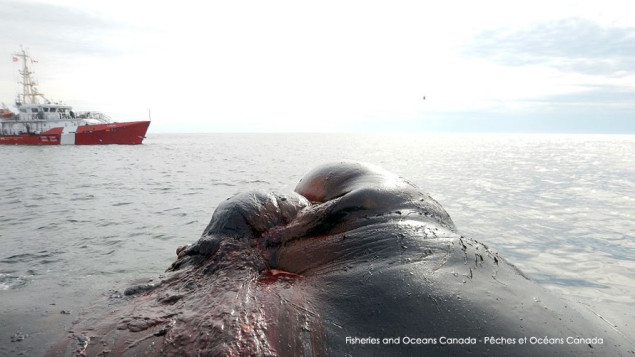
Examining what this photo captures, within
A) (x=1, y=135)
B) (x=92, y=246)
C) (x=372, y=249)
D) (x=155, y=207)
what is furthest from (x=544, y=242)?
(x=1, y=135)

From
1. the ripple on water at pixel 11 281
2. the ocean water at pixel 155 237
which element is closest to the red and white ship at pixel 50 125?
the ocean water at pixel 155 237

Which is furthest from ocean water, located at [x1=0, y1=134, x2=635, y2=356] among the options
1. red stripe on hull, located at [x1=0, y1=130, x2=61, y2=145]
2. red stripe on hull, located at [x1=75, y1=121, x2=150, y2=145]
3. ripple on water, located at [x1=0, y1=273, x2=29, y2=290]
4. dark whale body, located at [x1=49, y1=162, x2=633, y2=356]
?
red stripe on hull, located at [x1=0, y1=130, x2=61, y2=145]

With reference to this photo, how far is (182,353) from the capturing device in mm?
2348

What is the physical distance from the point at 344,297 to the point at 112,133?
193ft

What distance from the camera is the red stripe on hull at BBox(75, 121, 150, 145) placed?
51344 mm

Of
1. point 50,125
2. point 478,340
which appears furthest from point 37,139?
point 478,340

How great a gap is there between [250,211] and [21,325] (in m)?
2.00

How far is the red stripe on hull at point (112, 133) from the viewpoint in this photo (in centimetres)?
5134

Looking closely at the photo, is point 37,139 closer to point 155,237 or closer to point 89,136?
point 89,136

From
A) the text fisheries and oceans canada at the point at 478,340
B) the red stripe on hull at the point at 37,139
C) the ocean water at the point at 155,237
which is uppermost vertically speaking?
the red stripe on hull at the point at 37,139

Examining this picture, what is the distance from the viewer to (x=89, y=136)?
169 feet

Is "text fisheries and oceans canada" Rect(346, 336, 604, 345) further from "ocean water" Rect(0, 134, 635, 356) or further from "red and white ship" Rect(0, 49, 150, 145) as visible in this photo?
"red and white ship" Rect(0, 49, 150, 145)

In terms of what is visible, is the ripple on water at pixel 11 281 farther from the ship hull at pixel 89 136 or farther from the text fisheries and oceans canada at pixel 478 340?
the ship hull at pixel 89 136

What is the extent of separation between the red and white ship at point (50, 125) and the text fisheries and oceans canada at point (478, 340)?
5783 centimetres
